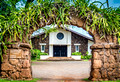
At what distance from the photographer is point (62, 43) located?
24.2 meters

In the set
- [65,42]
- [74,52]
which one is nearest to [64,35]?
[65,42]

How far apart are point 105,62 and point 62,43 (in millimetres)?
18156

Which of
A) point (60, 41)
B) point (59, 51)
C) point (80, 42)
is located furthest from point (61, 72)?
point (80, 42)

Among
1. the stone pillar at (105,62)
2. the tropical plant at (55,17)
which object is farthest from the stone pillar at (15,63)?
the stone pillar at (105,62)

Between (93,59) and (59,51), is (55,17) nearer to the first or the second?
(93,59)

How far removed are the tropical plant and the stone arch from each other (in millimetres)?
159

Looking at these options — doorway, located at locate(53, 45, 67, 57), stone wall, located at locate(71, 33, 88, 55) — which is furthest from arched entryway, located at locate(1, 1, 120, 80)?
stone wall, located at locate(71, 33, 88, 55)

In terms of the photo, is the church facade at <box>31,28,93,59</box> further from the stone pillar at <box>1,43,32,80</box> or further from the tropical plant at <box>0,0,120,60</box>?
the stone pillar at <box>1,43,32,80</box>

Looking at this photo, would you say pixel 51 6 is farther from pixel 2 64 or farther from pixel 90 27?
pixel 2 64

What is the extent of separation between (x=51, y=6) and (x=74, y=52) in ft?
60.1

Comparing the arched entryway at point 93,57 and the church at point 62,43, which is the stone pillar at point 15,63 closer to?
the arched entryway at point 93,57

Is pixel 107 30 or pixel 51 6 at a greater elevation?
pixel 51 6

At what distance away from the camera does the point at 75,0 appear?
6.16 metres

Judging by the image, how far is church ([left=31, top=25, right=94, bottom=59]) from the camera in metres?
24.0
